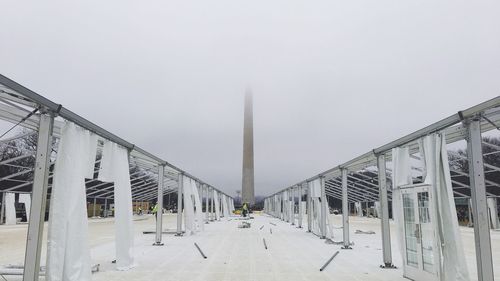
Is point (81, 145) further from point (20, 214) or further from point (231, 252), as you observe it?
point (20, 214)

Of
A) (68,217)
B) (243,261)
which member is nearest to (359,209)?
(243,261)

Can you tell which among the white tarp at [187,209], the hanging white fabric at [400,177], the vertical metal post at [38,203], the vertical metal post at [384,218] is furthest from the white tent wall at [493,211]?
the vertical metal post at [38,203]

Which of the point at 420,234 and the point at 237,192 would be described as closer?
the point at 420,234

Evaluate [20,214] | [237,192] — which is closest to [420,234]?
[20,214]

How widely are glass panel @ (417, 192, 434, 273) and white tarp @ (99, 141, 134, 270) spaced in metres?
5.62

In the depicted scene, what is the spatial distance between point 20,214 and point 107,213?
9.80 metres

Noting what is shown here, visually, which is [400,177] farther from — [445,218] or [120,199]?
[120,199]

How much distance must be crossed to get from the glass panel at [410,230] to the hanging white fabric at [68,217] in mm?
5506

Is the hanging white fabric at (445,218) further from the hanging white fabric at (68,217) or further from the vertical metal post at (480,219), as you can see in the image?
the hanging white fabric at (68,217)

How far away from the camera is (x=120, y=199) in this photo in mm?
Result: 8047

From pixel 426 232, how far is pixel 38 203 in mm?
5927

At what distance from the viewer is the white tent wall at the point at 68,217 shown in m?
5.44

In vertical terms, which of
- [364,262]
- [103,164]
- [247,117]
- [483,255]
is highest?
[247,117]

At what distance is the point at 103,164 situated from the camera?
25.0 ft
